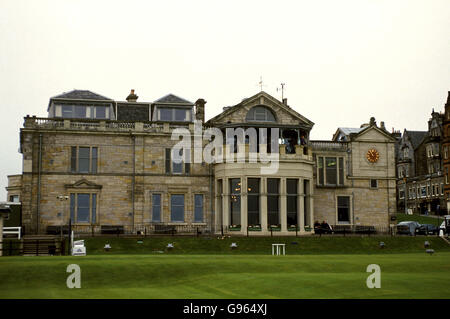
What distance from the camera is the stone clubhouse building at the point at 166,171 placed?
51250mm

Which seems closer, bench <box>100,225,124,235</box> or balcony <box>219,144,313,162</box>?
bench <box>100,225,124,235</box>

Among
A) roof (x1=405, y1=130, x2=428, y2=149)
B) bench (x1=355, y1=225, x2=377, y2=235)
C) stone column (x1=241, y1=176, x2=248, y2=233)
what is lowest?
bench (x1=355, y1=225, x2=377, y2=235)

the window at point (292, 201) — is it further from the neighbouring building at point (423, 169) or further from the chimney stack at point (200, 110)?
the neighbouring building at point (423, 169)

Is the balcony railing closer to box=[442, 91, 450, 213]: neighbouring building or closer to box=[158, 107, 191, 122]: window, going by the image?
box=[158, 107, 191, 122]: window

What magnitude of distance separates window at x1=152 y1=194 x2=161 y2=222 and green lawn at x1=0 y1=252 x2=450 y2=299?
20.5m

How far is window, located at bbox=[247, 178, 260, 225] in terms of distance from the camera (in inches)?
2055

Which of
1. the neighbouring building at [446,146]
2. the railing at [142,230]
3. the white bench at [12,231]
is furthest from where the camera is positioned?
the neighbouring building at [446,146]

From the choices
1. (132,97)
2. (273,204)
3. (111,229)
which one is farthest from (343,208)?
(132,97)

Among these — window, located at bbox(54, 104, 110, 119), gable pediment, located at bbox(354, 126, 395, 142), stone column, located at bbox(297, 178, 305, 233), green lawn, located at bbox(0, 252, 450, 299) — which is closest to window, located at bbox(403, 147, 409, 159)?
gable pediment, located at bbox(354, 126, 395, 142)

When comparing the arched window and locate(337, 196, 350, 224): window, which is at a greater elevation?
the arched window

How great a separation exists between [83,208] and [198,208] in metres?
9.69

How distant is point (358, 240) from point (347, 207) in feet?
32.6

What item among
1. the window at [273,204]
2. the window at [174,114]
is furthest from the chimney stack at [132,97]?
the window at [273,204]

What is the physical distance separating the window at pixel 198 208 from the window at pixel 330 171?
11467 mm
